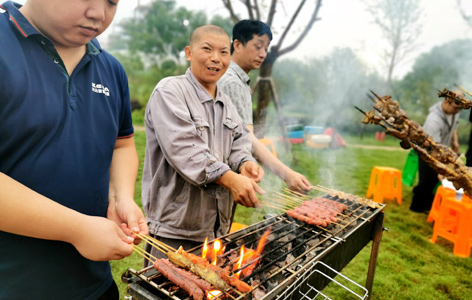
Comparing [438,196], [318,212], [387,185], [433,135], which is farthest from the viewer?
[387,185]

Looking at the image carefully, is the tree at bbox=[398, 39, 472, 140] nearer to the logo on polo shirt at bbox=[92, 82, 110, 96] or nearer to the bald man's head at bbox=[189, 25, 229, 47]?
the bald man's head at bbox=[189, 25, 229, 47]

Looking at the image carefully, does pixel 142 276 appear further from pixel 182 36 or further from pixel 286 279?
pixel 182 36

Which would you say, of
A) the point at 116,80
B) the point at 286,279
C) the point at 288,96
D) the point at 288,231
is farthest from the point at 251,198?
the point at 288,96

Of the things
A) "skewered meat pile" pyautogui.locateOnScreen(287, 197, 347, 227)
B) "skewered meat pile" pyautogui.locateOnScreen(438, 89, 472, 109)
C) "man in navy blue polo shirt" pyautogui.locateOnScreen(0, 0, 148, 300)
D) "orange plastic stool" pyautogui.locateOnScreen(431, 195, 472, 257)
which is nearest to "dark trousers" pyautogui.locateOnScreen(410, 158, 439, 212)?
"orange plastic stool" pyautogui.locateOnScreen(431, 195, 472, 257)

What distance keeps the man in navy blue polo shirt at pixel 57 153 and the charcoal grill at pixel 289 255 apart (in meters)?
0.33

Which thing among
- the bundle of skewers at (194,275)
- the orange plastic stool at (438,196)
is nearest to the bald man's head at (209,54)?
the bundle of skewers at (194,275)

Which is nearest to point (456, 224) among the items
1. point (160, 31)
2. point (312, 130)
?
point (312, 130)

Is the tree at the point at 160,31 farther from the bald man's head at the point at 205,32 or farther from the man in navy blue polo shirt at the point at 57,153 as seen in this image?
the man in navy blue polo shirt at the point at 57,153

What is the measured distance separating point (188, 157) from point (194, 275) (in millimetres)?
846

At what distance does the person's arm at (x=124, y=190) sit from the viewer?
174 centimetres

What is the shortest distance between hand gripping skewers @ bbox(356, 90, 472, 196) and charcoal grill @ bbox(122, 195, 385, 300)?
33.1 inches

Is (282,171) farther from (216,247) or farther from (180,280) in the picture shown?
(180,280)

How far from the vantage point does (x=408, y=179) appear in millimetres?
9609

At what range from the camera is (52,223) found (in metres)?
1.23
